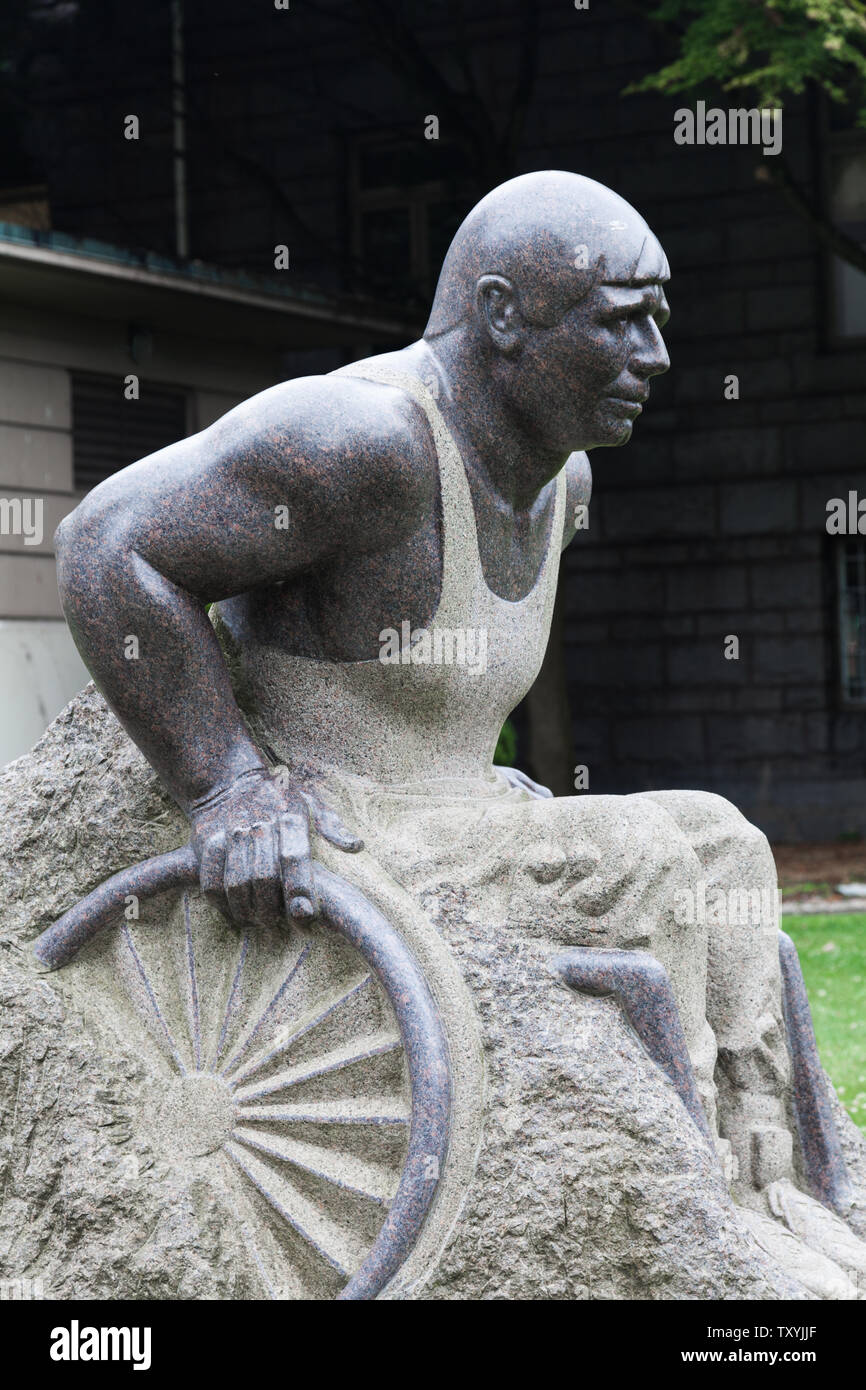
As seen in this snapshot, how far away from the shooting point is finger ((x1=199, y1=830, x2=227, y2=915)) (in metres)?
3.00

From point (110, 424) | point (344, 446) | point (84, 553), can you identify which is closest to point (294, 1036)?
point (84, 553)

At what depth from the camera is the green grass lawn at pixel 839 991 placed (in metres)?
6.39

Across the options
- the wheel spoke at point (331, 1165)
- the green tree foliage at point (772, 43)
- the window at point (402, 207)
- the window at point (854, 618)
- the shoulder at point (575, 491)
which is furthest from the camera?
the window at point (402, 207)

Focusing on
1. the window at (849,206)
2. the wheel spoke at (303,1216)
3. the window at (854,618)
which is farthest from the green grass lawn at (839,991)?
the window at (849,206)

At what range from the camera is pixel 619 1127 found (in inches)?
110

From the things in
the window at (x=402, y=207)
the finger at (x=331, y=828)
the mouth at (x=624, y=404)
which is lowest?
the finger at (x=331, y=828)

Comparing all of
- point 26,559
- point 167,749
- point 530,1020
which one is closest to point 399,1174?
point 530,1020

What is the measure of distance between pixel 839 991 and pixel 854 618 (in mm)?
6018

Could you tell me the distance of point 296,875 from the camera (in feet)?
9.68

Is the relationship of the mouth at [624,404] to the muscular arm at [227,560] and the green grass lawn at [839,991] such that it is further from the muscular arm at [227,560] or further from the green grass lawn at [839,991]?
the green grass lawn at [839,991]

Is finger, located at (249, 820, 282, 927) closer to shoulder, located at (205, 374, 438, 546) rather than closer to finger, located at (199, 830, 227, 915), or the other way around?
finger, located at (199, 830, 227, 915)

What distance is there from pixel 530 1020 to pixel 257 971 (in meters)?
0.51

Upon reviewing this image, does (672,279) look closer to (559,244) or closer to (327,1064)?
(559,244)

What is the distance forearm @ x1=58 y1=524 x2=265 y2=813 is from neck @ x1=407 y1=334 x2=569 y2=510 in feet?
1.93
